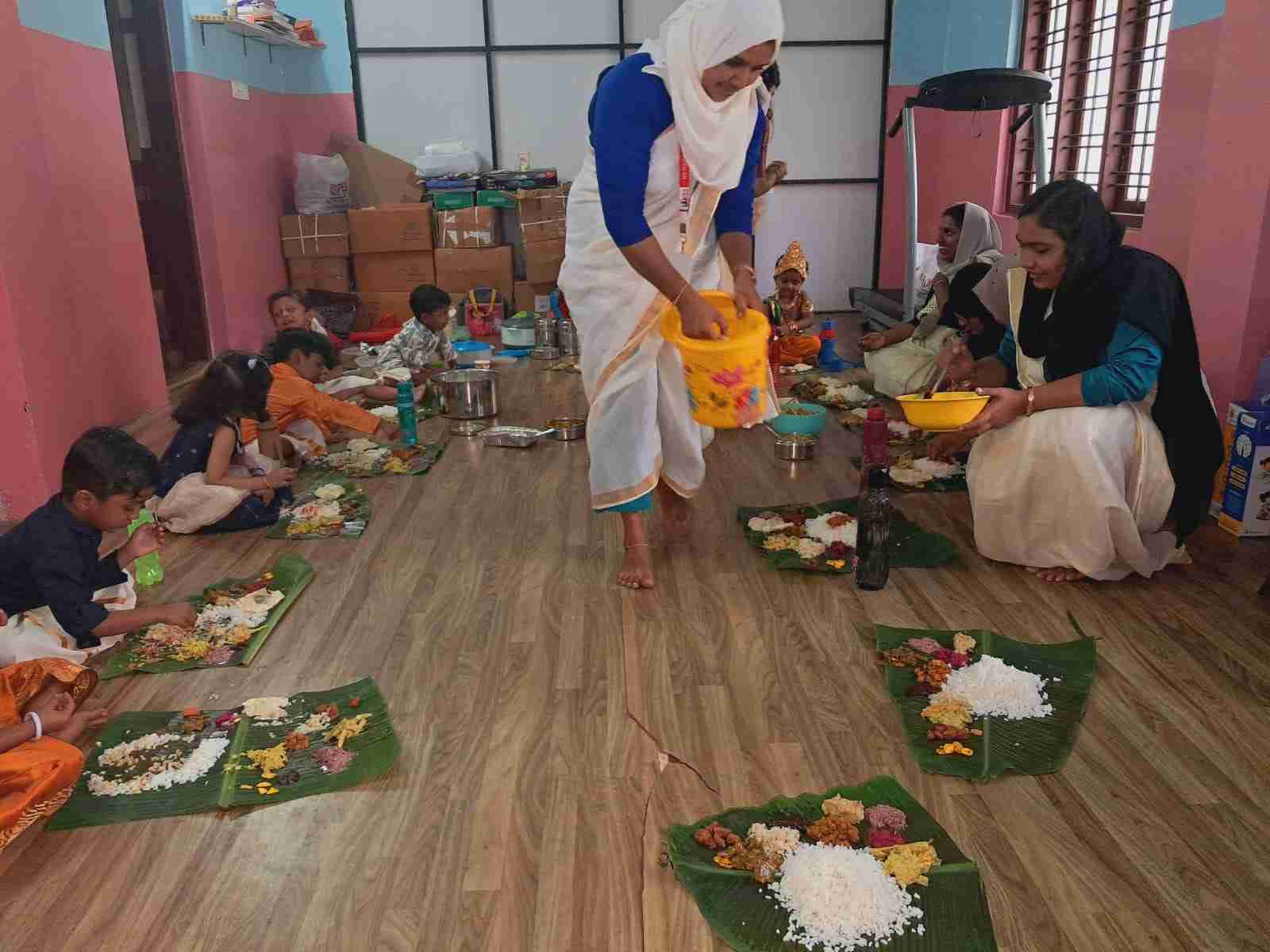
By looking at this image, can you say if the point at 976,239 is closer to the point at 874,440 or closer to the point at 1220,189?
the point at 1220,189

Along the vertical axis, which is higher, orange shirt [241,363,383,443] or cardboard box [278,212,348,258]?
cardboard box [278,212,348,258]

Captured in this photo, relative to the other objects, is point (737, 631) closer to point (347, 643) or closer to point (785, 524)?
point (785, 524)

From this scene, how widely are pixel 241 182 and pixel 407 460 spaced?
3.37 m

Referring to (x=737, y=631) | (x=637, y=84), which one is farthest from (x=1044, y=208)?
(x=737, y=631)

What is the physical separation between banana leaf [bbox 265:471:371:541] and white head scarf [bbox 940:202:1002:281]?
266cm

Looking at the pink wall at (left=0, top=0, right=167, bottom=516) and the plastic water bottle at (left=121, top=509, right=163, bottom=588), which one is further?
the pink wall at (left=0, top=0, right=167, bottom=516)

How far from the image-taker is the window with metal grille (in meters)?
5.16

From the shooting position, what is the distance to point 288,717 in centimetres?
203

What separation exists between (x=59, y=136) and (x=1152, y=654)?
4.10 meters

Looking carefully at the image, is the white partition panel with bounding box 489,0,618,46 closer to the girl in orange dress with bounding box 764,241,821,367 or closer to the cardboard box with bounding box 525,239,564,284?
the cardboard box with bounding box 525,239,564,284

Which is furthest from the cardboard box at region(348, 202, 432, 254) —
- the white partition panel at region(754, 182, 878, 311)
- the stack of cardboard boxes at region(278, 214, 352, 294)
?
the white partition panel at region(754, 182, 878, 311)

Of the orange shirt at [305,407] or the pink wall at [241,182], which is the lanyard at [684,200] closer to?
the orange shirt at [305,407]

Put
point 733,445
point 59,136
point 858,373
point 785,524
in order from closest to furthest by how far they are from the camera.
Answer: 1. point 785,524
2. point 59,136
3. point 733,445
4. point 858,373

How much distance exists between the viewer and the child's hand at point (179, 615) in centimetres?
236
